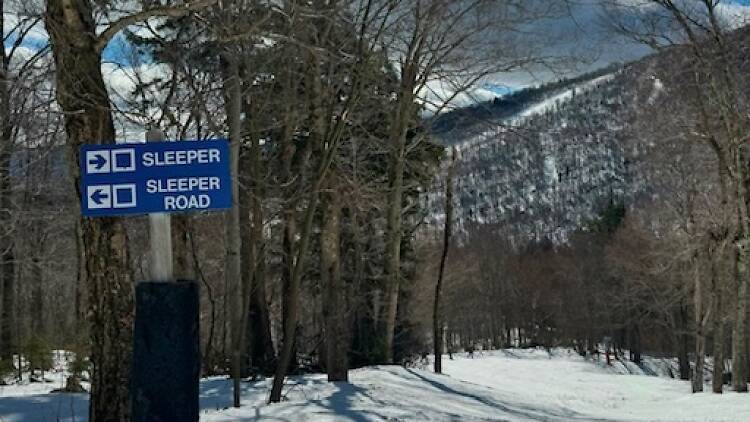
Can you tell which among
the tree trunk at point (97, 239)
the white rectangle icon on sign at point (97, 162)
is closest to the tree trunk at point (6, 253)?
the tree trunk at point (97, 239)

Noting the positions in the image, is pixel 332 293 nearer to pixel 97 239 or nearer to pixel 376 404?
pixel 376 404

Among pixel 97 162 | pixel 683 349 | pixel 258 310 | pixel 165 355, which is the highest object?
pixel 97 162

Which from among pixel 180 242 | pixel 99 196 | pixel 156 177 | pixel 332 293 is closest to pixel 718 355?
pixel 332 293

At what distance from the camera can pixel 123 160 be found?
430 cm

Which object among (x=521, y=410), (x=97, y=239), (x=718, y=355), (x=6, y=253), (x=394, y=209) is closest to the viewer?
(x=97, y=239)

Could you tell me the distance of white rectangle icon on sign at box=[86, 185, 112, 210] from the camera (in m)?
4.30

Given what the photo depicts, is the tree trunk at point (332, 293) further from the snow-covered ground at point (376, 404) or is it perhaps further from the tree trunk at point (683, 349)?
the tree trunk at point (683, 349)

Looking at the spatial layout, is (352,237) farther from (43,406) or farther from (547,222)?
(547,222)

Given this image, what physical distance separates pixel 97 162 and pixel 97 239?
182 cm

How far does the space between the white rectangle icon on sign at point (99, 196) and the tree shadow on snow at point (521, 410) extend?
984 centimetres

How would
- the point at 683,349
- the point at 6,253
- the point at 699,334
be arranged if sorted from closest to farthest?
1. the point at 6,253
2. the point at 699,334
3. the point at 683,349

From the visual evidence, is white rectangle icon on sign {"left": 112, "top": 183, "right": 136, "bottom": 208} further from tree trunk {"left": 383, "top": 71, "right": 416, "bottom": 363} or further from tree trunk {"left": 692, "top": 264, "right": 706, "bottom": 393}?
tree trunk {"left": 692, "top": 264, "right": 706, "bottom": 393}

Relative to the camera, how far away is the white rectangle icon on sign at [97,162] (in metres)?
4.30

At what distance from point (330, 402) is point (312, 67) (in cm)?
498
